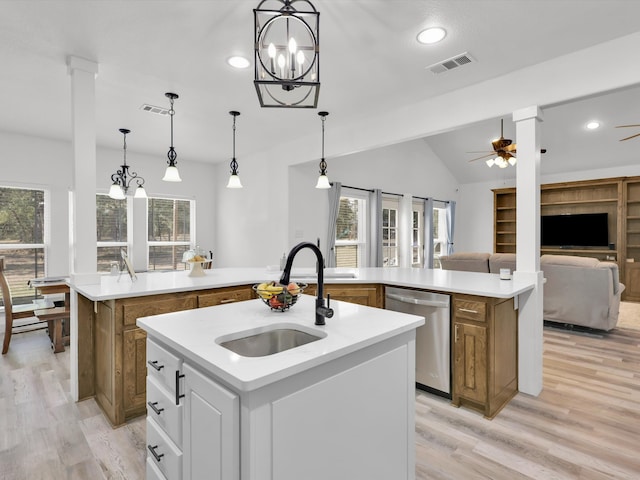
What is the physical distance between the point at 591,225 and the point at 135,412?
27.3 ft

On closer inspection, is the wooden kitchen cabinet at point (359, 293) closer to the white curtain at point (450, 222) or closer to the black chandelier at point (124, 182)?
the black chandelier at point (124, 182)

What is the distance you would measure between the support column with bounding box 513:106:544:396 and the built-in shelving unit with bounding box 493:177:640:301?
5.35 m

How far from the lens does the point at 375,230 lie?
6.09 metres

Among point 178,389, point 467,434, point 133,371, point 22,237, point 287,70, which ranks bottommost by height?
point 467,434

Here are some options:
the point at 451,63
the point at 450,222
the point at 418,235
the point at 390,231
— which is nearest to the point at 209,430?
the point at 451,63

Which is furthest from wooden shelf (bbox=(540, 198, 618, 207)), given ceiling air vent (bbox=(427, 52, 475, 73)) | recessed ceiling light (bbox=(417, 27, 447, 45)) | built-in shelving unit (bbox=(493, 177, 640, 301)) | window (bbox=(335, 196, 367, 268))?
recessed ceiling light (bbox=(417, 27, 447, 45))

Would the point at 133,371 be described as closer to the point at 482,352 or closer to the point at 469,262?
the point at 482,352

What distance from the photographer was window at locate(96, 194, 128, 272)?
18.1ft

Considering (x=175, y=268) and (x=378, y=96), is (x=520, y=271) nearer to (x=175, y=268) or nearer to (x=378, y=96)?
(x=378, y=96)

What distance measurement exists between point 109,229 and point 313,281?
4057 millimetres

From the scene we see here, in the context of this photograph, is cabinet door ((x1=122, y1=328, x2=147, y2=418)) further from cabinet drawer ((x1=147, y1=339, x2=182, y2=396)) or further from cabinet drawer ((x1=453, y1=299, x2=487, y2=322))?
cabinet drawer ((x1=453, y1=299, x2=487, y2=322))

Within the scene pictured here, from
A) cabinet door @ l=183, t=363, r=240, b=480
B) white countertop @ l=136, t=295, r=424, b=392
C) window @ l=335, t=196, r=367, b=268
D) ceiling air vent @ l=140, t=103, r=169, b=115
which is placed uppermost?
ceiling air vent @ l=140, t=103, r=169, b=115

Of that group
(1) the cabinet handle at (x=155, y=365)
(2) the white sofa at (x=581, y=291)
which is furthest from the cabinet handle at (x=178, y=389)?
(2) the white sofa at (x=581, y=291)

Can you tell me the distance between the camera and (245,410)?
3.27 ft
